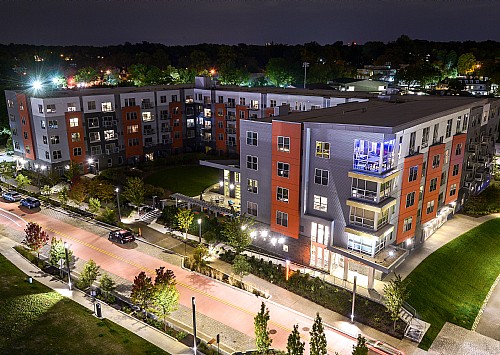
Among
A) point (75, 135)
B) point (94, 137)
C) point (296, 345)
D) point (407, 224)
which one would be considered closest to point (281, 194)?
point (407, 224)

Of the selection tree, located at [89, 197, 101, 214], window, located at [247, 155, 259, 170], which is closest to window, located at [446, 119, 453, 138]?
window, located at [247, 155, 259, 170]

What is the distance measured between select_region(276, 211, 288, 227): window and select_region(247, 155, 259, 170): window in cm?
594

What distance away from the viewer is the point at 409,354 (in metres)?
31.3

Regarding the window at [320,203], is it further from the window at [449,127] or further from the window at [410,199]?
the window at [449,127]

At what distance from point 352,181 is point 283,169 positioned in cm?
770

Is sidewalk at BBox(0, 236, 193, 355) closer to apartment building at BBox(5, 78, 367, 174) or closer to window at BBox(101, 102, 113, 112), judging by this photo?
apartment building at BBox(5, 78, 367, 174)

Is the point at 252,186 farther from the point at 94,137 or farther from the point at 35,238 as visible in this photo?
the point at 94,137

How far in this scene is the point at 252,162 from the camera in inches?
1838

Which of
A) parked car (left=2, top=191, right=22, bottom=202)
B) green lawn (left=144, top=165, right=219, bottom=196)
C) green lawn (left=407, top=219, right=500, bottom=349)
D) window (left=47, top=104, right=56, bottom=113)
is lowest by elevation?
green lawn (left=407, top=219, right=500, bottom=349)

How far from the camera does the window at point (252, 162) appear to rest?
4631 centimetres

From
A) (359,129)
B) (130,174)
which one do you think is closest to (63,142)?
(130,174)

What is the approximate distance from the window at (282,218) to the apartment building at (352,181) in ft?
0.04

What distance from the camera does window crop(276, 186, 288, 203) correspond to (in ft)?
144

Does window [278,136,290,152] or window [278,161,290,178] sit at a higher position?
window [278,136,290,152]
